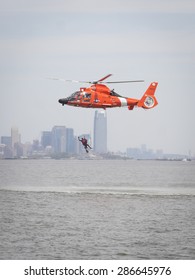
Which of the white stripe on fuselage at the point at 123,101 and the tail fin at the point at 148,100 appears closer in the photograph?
the tail fin at the point at 148,100

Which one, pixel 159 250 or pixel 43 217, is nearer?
pixel 159 250

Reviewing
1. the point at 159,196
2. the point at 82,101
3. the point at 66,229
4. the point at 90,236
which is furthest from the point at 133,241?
the point at 159,196

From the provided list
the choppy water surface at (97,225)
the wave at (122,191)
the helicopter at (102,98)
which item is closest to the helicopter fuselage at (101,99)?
the helicopter at (102,98)

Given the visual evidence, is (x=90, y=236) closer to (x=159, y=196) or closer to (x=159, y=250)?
(x=159, y=250)

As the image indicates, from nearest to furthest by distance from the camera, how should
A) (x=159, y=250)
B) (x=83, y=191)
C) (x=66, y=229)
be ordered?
(x=159, y=250) → (x=66, y=229) → (x=83, y=191)

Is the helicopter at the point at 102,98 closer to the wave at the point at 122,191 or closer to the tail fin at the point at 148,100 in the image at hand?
the tail fin at the point at 148,100

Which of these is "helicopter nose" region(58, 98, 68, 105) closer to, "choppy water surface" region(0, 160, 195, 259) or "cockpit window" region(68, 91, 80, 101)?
"cockpit window" region(68, 91, 80, 101)

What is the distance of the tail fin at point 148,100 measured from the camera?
65000mm

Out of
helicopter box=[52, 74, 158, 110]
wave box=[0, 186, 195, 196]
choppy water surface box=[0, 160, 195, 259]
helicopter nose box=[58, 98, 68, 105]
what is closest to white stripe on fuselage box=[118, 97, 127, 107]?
helicopter box=[52, 74, 158, 110]

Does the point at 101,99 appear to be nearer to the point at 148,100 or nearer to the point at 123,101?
the point at 123,101

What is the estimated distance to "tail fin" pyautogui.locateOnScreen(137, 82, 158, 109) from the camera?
65000 mm

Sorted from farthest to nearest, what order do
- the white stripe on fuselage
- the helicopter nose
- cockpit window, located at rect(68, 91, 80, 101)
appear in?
the white stripe on fuselage → the helicopter nose → cockpit window, located at rect(68, 91, 80, 101)

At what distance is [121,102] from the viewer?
66.1m

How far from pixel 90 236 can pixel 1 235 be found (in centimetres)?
613
